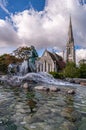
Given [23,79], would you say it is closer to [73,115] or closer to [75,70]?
[73,115]

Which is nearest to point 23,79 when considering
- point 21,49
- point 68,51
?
point 21,49

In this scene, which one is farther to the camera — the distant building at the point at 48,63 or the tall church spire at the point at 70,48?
the tall church spire at the point at 70,48

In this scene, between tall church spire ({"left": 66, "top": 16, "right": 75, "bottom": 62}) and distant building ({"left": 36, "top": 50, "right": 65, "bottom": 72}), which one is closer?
distant building ({"left": 36, "top": 50, "right": 65, "bottom": 72})

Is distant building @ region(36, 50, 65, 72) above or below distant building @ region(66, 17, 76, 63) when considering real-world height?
below

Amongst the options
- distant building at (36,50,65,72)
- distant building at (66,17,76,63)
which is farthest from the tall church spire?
distant building at (36,50,65,72)

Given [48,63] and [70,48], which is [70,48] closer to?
[70,48]

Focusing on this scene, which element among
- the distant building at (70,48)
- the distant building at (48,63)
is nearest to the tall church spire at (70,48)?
the distant building at (70,48)

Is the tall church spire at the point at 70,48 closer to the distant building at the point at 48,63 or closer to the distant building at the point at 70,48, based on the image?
the distant building at the point at 70,48

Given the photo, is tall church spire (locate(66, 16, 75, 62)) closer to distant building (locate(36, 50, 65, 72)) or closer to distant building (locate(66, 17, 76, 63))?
distant building (locate(66, 17, 76, 63))

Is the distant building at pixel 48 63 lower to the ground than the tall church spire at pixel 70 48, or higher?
lower

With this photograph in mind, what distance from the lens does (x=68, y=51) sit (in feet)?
301

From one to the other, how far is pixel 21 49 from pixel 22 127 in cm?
6569

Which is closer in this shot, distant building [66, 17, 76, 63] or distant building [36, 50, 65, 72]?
distant building [36, 50, 65, 72]

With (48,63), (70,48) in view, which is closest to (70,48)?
(70,48)
